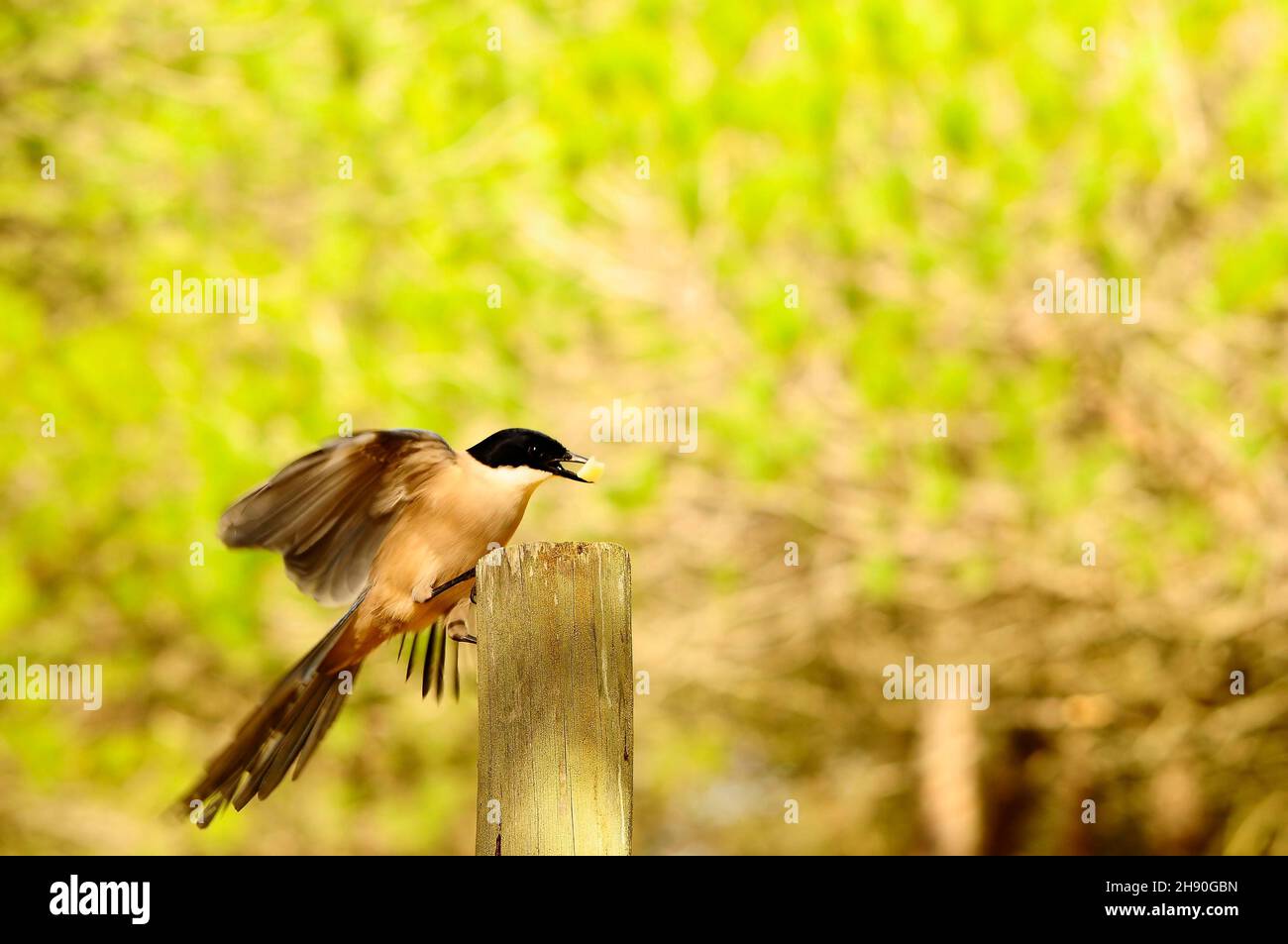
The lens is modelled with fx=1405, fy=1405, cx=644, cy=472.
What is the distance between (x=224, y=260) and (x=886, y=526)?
3.60m

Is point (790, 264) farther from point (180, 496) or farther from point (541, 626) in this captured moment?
point (541, 626)

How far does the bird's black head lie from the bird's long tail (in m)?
0.46

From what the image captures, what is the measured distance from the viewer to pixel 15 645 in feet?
25.1

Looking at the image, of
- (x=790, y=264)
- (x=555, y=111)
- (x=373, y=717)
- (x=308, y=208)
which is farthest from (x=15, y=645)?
(x=790, y=264)

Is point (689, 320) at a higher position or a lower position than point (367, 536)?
higher

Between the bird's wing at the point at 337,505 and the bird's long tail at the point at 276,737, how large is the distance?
0.17m

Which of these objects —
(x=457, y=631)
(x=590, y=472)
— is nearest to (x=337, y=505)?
(x=457, y=631)

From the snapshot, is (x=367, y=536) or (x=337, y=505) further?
(x=367, y=536)

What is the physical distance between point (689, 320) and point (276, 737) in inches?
170

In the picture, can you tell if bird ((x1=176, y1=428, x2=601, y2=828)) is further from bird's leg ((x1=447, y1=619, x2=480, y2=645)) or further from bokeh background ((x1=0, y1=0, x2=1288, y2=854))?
bokeh background ((x1=0, y1=0, x2=1288, y2=854))

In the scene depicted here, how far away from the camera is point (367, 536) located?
315 centimetres

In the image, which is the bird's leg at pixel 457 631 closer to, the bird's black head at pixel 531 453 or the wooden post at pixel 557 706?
the bird's black head at pixel 531 453

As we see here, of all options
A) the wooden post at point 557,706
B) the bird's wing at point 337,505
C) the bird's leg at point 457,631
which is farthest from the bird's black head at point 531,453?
the wooden post at point 557,706

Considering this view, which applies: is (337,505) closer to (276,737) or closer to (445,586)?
(445,586)
